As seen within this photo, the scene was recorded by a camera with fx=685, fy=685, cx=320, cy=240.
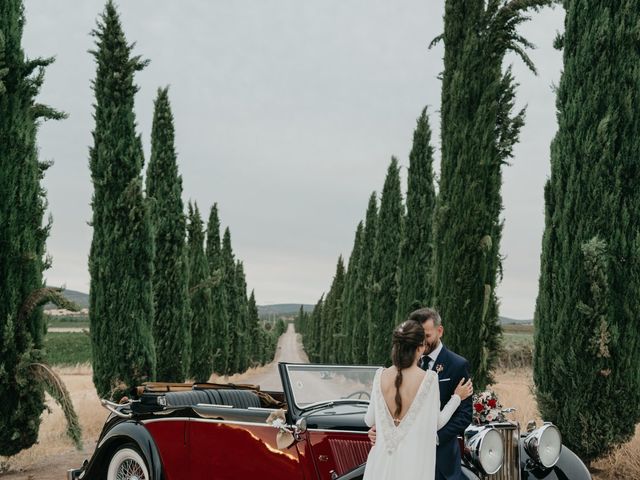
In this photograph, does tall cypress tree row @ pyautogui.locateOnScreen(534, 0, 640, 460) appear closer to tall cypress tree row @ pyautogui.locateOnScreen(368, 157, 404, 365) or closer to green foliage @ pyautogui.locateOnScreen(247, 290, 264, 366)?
tall cypress tree row @ pyautogui.locateOnScreen(368, 157, 404, 365)

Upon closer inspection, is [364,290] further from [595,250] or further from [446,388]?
[446,388]

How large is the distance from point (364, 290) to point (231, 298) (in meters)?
11.6

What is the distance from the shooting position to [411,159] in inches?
792

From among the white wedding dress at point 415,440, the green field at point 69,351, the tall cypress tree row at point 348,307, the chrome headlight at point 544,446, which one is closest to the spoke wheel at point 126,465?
the white wedding dress at point 415,440

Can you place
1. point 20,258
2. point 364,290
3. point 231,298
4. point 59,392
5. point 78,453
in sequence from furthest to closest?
point 231,298
point 364,290
point 78,453
point 20,258
point 59,392

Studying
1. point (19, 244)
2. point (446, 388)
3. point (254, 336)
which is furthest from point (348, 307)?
point (446, 388)

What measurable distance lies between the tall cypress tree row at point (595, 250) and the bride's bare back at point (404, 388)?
5449mm

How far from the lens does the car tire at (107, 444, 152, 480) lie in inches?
246

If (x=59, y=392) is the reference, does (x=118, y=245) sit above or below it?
above

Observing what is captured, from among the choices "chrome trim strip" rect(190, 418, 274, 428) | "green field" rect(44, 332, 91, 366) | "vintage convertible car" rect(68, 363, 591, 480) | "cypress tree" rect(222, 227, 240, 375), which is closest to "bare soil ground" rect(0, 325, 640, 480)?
"vintage convertible car" rect(68, 363, 591, 480)

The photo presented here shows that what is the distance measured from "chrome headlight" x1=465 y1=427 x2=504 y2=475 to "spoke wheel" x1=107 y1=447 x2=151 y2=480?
311cm

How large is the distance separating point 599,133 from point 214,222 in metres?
26.8

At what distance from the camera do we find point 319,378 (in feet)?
18.1

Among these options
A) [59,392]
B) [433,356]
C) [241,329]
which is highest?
[433,356]
